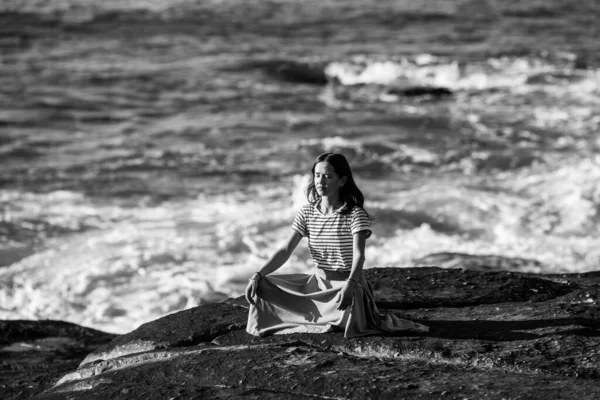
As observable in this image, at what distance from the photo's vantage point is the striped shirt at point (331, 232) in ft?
18.3

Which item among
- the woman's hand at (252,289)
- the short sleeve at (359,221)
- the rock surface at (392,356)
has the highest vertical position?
the short sleeve at (359,221)

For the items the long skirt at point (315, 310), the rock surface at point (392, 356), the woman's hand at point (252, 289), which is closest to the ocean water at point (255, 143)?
the rock surface at point (392, 356)

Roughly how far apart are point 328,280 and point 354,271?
1.03ft

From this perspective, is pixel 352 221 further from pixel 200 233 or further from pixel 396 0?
pixel 396 0

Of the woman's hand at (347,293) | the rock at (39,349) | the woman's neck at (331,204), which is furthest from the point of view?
the rock at (39,349)

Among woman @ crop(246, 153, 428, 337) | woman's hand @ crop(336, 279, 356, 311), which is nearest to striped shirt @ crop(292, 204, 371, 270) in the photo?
woman @ crop(246, 153, 428, 337)

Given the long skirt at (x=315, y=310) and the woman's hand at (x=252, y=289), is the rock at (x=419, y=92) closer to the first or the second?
the long skirt at (x=315, y=310)

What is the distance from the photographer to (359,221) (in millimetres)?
5543

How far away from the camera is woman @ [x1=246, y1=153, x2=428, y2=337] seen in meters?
5.54

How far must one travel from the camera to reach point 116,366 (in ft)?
19.3

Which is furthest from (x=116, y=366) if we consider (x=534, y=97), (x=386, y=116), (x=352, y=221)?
(x=534, y=97)

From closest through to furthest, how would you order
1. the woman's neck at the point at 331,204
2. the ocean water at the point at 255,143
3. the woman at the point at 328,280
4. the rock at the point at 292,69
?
the woman at the point at 328,280 → the woman's neck at the point at 331,204 → the ocean water at the point at 255,143 → the rock at the point at 292,69

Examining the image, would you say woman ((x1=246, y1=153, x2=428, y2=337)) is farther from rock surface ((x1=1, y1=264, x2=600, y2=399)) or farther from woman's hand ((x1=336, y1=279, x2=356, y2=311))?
rock surface ((x1=1, y1=264, x2=600, y2=399))

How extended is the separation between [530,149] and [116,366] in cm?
1426
